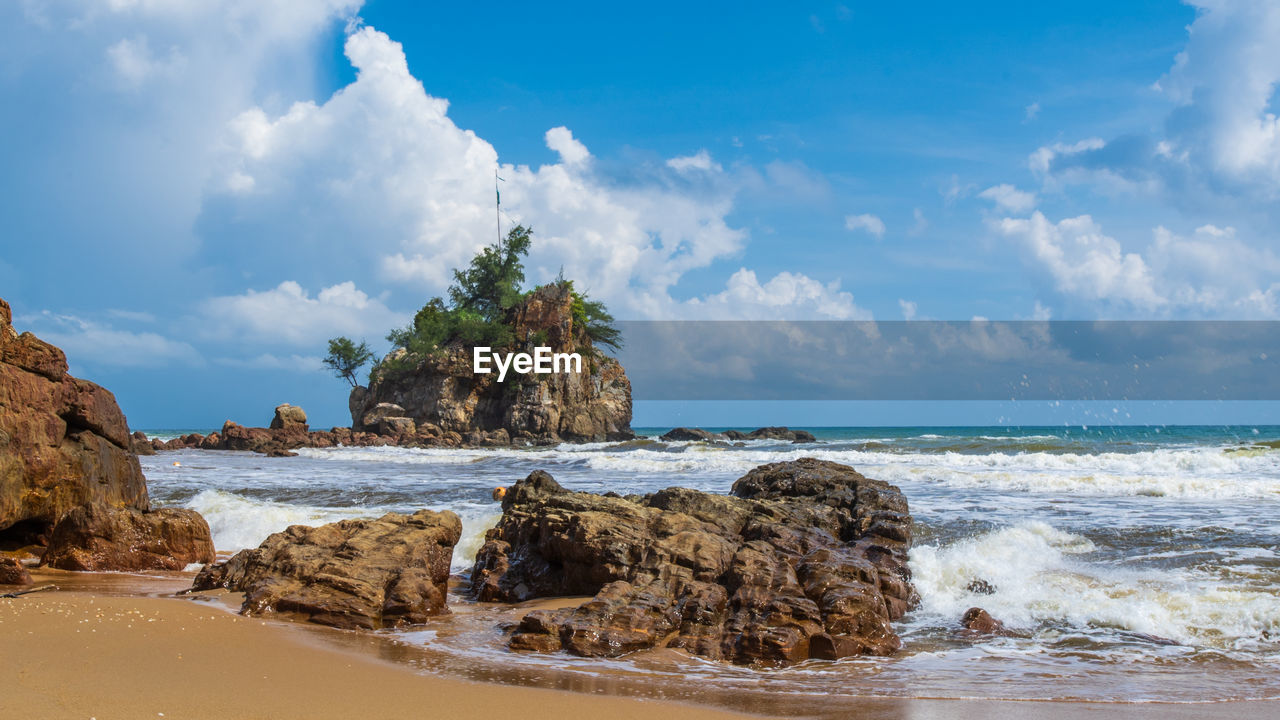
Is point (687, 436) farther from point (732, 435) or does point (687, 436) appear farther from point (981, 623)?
point (981, 623)

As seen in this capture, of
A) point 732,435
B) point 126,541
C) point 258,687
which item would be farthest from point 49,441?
point 732,435

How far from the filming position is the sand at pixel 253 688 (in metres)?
3.92

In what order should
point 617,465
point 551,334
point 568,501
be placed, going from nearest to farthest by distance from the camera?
point 568,501 < point 617,465 < point 551,334

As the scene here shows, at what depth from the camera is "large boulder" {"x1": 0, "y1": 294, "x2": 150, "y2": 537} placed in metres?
8.67

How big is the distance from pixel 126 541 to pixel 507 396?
130 feet

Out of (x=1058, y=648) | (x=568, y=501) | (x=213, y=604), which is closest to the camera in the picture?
(x=1058, y=648)

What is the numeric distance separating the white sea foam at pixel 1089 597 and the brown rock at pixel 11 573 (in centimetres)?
831

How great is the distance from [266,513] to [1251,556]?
1339cm

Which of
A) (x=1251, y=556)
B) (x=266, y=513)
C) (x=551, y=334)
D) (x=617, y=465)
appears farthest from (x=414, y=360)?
(x=1251, y=556)

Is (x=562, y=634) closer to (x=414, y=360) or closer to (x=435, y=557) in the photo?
(x=435, y=557)

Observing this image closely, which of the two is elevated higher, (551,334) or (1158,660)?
(551,334)

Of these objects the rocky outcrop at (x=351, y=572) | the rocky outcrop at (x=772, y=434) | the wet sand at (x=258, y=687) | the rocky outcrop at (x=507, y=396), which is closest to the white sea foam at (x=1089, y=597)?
the wet sand at (x=258, y=687)

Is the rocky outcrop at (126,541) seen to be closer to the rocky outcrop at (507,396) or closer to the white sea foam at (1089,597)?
the white sea foam at (1089,597)

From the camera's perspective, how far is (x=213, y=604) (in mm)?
6820
